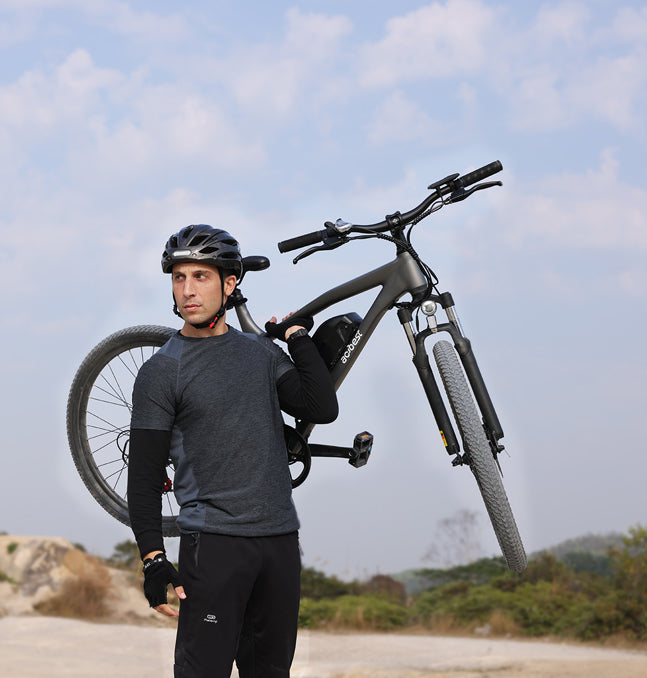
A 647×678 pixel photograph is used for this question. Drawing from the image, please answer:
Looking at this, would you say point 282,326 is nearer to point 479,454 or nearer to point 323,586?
point 479,454

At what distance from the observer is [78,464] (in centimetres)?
530

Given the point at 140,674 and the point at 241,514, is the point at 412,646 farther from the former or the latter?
the point at 241,514

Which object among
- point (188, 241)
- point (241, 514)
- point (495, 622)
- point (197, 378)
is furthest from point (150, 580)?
point (495, 622)

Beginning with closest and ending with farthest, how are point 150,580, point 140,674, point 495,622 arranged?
point 150,580
point 140,674
point 495,622

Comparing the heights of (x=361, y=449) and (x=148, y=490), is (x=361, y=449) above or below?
above

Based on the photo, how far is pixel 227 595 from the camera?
3.52 metres

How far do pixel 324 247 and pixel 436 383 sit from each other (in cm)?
97

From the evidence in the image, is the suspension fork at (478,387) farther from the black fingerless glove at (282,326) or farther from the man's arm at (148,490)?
the man's arm at (148,490)

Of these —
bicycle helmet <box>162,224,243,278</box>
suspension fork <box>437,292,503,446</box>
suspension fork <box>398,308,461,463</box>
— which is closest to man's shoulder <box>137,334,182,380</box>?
bicycle helmet <box>162,224,243,278</box>

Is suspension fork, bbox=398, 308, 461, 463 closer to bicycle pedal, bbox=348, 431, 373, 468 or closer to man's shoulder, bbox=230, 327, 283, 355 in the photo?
bicycle pedal, bbox=348, 431, 373, 468

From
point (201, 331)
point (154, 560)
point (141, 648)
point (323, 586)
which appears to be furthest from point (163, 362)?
point (323, 586)

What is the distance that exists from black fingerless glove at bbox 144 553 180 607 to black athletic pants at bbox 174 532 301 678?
0.11 meters

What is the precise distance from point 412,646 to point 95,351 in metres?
7.24

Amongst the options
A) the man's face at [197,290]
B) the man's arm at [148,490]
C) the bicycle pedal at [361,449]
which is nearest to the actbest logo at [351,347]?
the bicycle pedal at [361,449]
